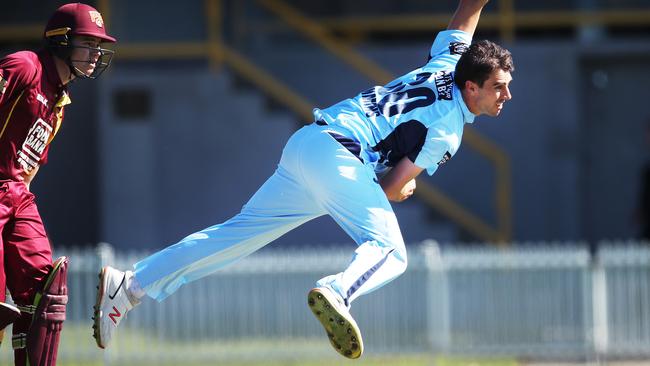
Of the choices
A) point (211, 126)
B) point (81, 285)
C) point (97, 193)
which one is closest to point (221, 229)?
point (81, 285)

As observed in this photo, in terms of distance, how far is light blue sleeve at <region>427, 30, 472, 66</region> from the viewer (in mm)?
7180

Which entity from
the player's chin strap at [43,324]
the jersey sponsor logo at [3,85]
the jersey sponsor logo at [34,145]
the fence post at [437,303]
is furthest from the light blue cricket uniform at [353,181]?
the fence post at [437,303]

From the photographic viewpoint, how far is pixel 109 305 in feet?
23.1

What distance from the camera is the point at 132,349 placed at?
1241 cm

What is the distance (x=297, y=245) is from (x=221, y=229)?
807 centimetres

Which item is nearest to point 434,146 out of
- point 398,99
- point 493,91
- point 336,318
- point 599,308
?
point 398,99

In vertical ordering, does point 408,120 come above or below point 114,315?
above

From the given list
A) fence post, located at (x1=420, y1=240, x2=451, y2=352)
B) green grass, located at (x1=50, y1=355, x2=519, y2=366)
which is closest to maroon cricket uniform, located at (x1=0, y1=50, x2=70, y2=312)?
green grass, located at (x1=50, y1=355, x2=519, y2=366)

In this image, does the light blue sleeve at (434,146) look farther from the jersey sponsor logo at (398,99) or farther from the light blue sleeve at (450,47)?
the light blue sleeve at (450,47)

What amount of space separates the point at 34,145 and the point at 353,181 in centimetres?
177

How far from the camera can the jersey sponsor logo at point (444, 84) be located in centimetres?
680

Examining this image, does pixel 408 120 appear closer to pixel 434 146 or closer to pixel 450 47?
pixel 434 146

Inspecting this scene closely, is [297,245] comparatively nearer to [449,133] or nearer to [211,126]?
[211,126]

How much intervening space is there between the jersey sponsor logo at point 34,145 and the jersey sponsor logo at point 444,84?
6.92 ft
